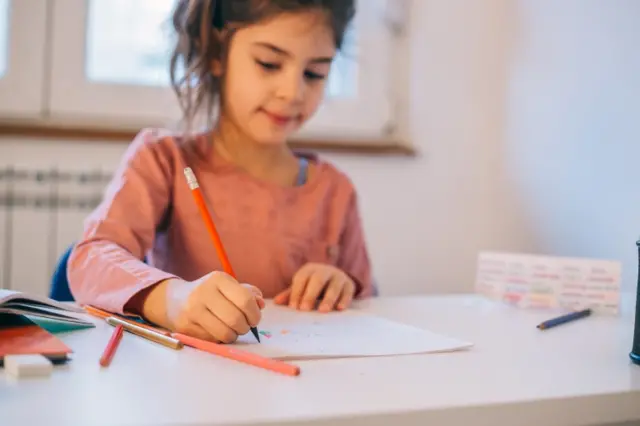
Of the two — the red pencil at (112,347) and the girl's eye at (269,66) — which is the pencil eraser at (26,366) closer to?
the red pencil at (112,347)

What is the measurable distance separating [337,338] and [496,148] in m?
1.20

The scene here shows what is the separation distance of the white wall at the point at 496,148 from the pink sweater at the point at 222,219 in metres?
0.48

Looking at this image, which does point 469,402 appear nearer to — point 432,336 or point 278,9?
point 432,336

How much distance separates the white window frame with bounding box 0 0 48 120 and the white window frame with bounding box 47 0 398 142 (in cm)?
2

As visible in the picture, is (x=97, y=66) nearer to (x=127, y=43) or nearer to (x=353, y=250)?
(x=127, y=43)

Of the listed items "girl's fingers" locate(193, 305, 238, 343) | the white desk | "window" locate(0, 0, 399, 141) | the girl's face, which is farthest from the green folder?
"window" locate(0, 0, 399, 141)

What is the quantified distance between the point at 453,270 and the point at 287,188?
2.63 feet

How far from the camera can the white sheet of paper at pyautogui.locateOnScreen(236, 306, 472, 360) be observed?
0.58 meters

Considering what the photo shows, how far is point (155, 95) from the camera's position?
59.9 inches

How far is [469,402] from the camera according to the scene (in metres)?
0.45

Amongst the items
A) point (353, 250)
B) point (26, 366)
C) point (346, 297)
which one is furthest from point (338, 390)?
point (353, 250)

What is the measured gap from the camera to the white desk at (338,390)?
40 cm

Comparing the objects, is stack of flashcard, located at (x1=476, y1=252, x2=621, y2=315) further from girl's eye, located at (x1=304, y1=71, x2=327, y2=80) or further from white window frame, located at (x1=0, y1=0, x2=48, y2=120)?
white window frame, located at (x1=0, y1=0, x2=48, y2=120)

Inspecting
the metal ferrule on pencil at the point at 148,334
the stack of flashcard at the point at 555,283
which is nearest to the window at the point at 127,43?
the stack of flashcard at the point at 555,283
